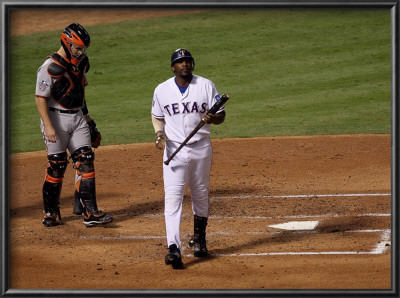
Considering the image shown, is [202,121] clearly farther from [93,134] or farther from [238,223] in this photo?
[93,134]

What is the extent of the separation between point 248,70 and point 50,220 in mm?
10415

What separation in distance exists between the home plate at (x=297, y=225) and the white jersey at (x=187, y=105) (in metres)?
1.73

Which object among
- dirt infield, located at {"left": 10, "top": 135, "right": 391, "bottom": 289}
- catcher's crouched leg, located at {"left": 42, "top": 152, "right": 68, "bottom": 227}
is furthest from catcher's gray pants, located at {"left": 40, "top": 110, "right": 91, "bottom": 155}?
dirt infield, located at {"left": 10, "top": 135, "right": 391, "bottom": 289}

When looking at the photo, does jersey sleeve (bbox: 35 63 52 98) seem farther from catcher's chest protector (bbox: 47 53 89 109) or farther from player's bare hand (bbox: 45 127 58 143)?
player's bare hand (bbox: 45 127 58 143)

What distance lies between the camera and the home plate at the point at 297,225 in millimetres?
8492

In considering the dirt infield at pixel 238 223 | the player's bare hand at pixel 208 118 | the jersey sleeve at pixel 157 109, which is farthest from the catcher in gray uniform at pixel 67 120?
the player's bare hand at pixel 208 118

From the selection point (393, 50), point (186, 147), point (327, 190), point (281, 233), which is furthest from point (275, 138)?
point (393, 50)

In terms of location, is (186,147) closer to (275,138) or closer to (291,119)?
(275,138)

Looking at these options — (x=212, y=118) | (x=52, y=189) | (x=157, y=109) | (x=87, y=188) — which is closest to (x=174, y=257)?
(x=212, y=118)

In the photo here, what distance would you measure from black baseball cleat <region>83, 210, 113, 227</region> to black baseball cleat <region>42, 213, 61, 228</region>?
36 centimetres

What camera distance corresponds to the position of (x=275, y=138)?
519 inches

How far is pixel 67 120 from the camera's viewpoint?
8.70 m

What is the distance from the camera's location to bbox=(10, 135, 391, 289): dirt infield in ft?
22.8

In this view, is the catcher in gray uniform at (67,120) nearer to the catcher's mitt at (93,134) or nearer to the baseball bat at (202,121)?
the catcher's mitt at (93,134)
